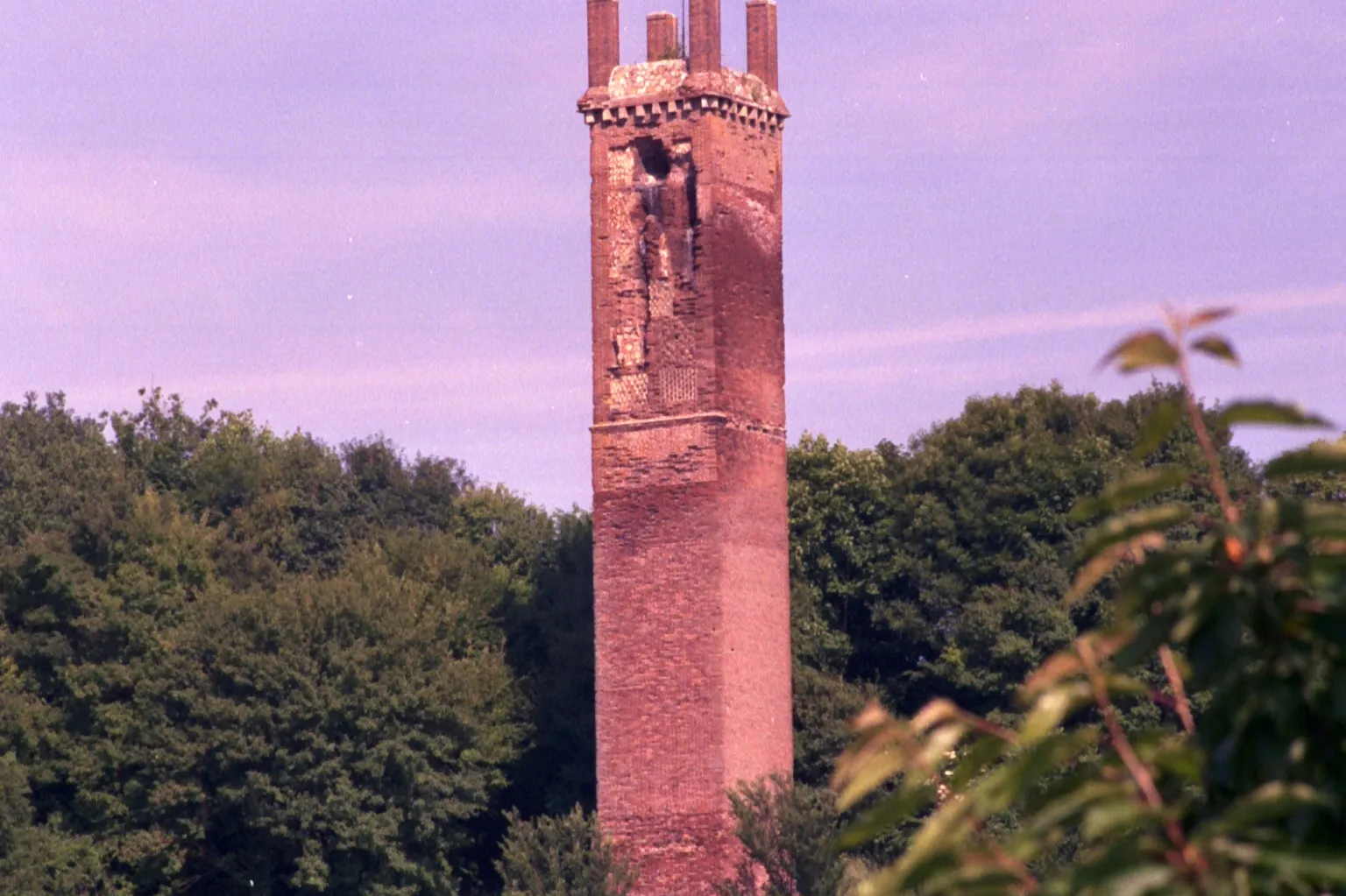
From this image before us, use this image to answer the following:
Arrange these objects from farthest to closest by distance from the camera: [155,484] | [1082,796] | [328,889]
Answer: [155,484]
[328,889]
[1082,796]

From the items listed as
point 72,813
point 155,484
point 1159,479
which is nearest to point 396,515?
point 155,484

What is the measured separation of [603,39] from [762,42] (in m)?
2.31

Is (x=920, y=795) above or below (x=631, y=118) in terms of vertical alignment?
below

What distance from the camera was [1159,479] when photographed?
11.6ft

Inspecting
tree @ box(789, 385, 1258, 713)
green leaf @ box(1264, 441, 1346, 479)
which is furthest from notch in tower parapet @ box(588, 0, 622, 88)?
green leaf @ box(1264, 441, 1346, 479)

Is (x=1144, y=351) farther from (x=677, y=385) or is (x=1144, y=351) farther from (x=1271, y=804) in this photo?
(x=677, y=385)

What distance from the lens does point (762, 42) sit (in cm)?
3681

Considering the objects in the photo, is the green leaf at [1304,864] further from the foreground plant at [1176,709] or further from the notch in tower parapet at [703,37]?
the notch in tower parapet at [703,37]

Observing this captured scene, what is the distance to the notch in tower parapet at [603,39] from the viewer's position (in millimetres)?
36188

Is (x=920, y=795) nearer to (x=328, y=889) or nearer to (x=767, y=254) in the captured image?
(x=767, y=254)

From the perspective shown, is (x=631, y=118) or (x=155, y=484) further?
Answer: (x=155, y=484)

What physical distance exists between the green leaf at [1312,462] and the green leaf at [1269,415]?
0.17 metres

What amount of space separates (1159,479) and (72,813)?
3859 centimetres

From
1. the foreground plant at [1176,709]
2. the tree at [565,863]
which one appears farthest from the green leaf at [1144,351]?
the tree at [565,863]
